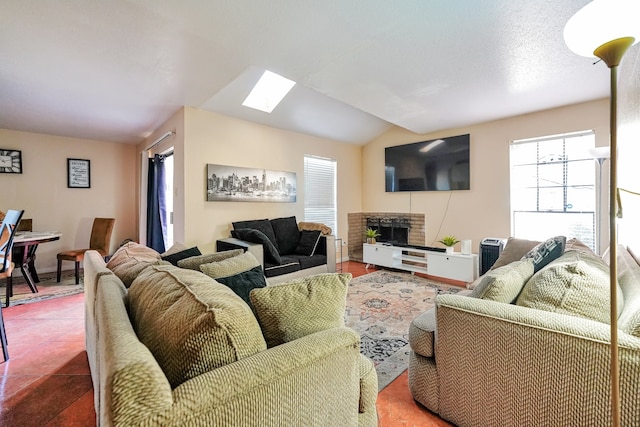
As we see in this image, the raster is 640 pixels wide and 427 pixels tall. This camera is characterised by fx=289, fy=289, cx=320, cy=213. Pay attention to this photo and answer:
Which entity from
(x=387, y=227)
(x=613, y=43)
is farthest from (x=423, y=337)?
(x=387, y=227)

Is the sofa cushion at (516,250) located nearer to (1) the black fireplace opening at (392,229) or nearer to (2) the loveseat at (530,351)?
(2) the loveseat at (530,351)

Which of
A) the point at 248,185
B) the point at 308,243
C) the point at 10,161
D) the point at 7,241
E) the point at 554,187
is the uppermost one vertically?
the point at 10,161

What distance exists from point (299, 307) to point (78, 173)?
5661 mm

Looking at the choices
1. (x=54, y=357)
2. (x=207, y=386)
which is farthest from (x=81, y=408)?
(x=207, y=386)

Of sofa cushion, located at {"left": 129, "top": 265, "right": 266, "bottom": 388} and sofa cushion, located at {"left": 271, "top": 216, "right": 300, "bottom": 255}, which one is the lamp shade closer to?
sofa cushion, located at {"left": 129, "top": 265, "right": 266, "bottom": 388}

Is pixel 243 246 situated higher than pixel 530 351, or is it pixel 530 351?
pixel 243 246

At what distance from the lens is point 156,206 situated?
4434mm

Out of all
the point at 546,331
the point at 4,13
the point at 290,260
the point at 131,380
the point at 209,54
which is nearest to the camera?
the point at 131,380

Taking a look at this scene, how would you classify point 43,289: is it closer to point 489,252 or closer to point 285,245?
point 285,245

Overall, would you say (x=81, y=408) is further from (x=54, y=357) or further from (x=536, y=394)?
(x=536, y=394)

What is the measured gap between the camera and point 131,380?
1.90ft

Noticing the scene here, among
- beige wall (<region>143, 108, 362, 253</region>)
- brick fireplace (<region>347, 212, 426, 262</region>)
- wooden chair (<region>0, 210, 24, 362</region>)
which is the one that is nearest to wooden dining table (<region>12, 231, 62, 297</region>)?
wooden chair (<region>0, 210, 24, 362</region>)

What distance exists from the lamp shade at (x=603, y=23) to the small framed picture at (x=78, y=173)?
6.29m

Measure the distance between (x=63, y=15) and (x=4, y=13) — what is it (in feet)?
1.26
